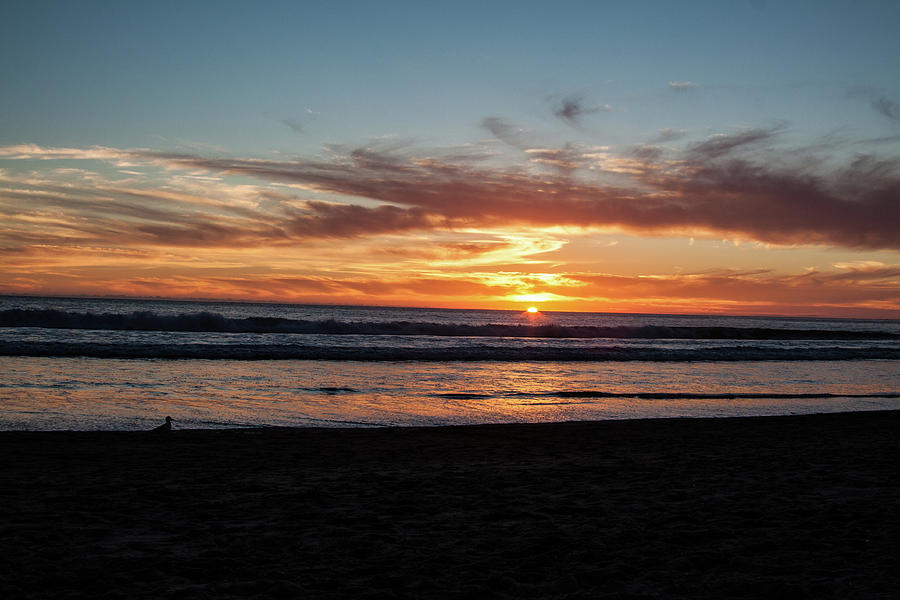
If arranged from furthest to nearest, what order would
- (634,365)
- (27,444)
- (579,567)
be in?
(634,365) → (27,444) → (579,567)

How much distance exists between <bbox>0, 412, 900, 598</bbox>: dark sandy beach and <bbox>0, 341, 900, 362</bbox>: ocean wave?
18.2m

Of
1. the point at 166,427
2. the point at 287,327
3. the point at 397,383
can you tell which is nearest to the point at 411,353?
the point at 397,383

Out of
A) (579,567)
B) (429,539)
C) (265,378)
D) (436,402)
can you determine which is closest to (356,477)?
(429,539)

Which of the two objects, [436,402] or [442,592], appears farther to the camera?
[436,402]

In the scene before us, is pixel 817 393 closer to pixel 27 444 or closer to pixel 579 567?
pixel 579 567

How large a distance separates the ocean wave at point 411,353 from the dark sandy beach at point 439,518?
18218 millimetres

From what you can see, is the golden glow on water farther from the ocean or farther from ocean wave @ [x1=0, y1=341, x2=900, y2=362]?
ocean wave @ [x1=0, y1=341, x2=900, y2=362]

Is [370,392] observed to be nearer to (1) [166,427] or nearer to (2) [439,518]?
(1) [166,427]

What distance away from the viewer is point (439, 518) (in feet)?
20.3

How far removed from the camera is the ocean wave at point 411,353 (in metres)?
27.1

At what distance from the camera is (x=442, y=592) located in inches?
172

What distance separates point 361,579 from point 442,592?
60 cm

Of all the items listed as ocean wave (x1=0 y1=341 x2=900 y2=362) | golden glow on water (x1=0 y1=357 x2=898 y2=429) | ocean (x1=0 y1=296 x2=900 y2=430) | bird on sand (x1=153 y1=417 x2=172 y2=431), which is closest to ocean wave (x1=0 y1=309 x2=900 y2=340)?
ocean (x1=0 y1=296 x2=900 y2=430)

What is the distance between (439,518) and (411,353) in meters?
26.7
